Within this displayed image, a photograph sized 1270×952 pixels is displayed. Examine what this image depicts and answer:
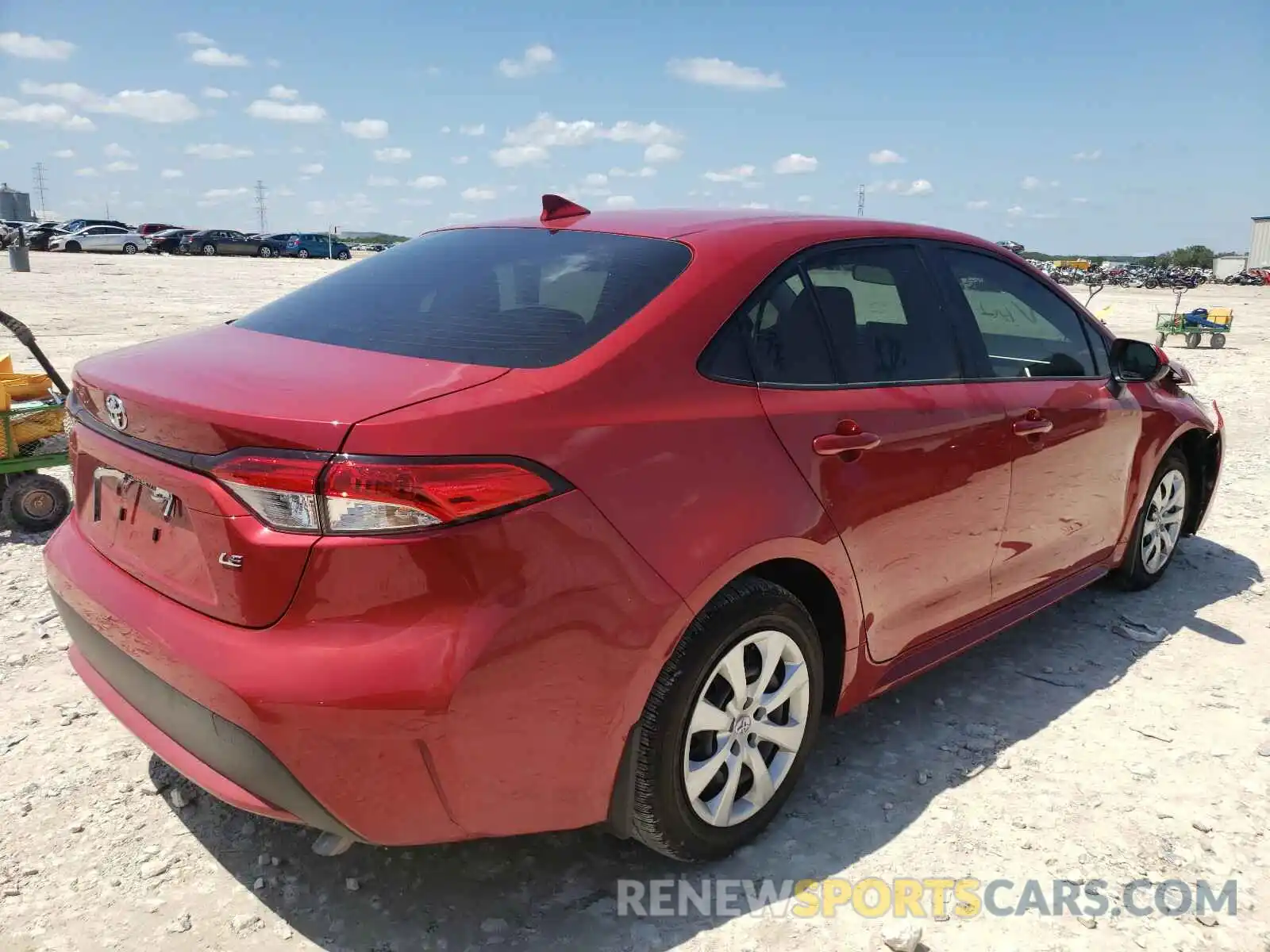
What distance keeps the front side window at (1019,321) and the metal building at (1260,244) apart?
88.0 m

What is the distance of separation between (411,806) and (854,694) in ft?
4.80

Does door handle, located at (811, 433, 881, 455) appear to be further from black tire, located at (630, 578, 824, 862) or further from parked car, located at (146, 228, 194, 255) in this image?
parked car, located at (146, 228, 194, 255)

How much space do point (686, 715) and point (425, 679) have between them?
724 millimetres

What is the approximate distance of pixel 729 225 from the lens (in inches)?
111

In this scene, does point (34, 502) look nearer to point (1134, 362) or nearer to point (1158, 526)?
point (1134, 362)

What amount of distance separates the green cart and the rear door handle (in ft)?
15.6

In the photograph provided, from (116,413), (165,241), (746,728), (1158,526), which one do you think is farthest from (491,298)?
(165,241)

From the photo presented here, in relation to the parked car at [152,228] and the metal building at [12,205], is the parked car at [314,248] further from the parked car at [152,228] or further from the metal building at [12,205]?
the metal building at [12,205]

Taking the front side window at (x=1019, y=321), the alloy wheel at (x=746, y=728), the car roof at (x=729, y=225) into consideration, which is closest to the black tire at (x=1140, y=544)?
the front side window at (x=1019, y=321)

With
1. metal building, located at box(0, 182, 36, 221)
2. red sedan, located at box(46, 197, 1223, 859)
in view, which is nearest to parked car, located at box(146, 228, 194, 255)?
metal building, located at box(0, 182, 36, 221)

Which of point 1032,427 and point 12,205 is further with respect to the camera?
point 12,205

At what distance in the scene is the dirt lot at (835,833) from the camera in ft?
7.79

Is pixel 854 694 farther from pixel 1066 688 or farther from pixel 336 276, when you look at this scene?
pixel 336 276

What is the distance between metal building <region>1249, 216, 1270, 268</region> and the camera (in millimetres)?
77188
